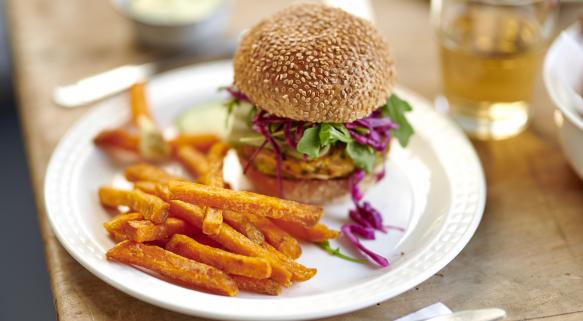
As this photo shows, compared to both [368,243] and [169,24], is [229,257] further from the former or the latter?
[169,24]

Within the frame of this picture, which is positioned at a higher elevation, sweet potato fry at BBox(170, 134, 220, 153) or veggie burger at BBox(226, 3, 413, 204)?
veggie burger at BBox(226, 3, 413, 204)

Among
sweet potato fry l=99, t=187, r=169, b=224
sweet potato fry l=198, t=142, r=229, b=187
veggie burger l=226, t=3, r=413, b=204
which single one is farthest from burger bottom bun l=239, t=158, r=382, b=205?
sweet potato fry l=99, t=187, r=169, b=224

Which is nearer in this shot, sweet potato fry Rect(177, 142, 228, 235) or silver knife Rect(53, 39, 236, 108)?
sweet potato fry Rect(177, 142, 228, 235)

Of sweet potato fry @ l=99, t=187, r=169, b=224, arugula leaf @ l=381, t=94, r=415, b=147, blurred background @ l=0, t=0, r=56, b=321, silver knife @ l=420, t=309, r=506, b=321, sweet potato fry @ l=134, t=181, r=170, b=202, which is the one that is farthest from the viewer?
blurred background @ l=0, t=0, r=56, b=321

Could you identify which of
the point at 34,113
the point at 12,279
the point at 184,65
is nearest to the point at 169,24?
the point at 184,65

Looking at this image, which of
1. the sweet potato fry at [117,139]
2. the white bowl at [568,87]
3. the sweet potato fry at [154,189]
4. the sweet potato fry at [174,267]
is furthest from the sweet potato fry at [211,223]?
the white bowl at [568,87]

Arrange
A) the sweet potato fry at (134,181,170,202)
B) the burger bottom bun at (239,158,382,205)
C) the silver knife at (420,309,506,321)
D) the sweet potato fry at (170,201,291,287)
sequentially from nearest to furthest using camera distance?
1. the silver knife at (420,309,506,321)
2. the sweet potato fry at (170,201,291,287)
3. the sweet potato fry at (134,181,170,202)
4. the burger bottom bun at (239,158,382,205)

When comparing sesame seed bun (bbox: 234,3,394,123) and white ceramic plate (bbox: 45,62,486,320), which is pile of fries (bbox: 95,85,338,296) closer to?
white ceramic plate (bbox: 45,62,486,320)

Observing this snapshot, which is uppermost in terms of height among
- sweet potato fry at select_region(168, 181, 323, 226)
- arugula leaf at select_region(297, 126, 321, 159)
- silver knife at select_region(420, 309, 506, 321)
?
arugula leaf at select_region(297, 126, 321, 159)
